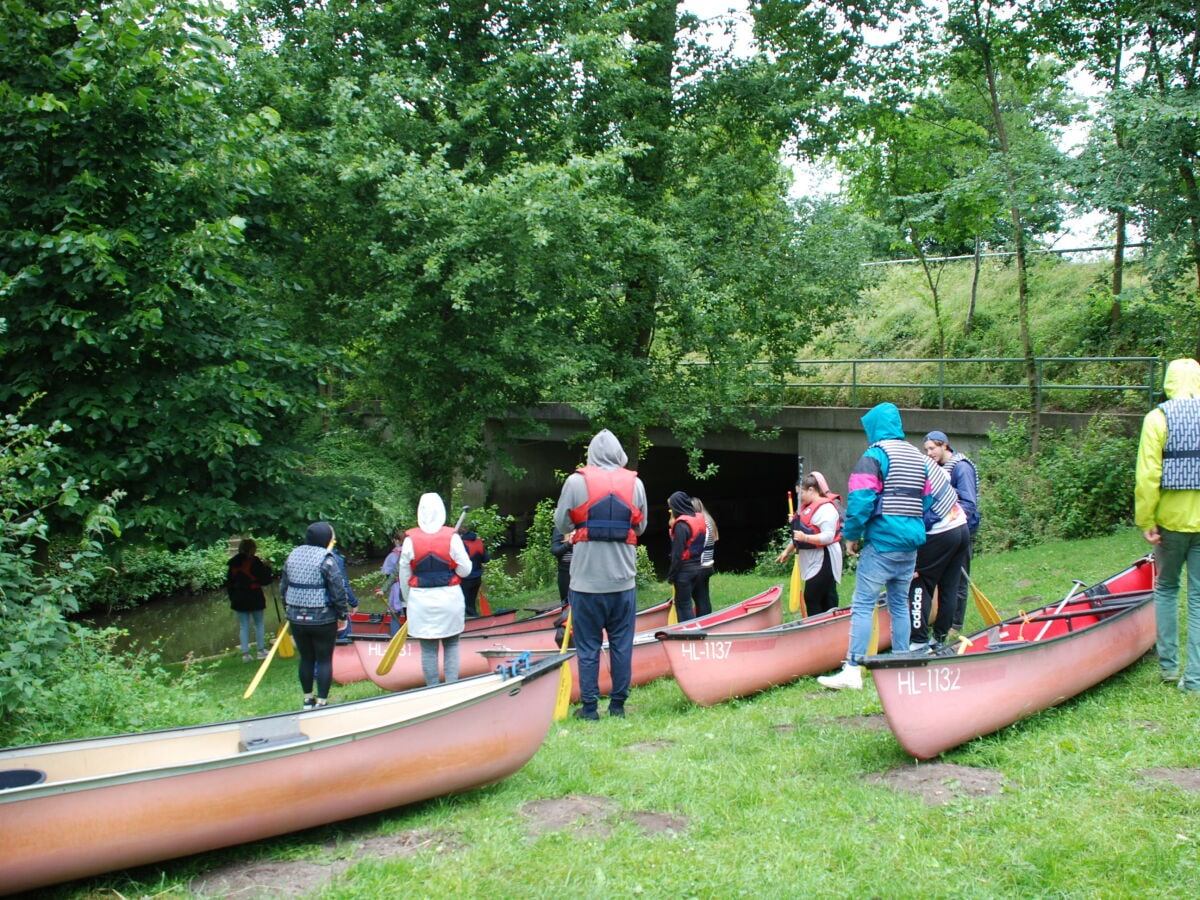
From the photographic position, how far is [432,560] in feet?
24.6

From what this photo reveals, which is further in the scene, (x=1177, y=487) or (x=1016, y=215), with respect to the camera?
(x=1016, y=215)

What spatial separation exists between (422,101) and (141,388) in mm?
5787

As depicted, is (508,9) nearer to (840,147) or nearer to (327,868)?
(840,147)

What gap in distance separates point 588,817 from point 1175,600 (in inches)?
154

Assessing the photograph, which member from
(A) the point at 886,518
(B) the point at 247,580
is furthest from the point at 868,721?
(B) the point at 247,580

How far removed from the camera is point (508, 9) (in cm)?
1363

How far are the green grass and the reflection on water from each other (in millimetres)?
12869

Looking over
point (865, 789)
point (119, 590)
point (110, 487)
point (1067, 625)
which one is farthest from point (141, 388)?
point (119, 590)

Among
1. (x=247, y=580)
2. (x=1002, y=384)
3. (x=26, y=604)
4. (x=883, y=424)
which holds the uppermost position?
(x=1002, y=384)

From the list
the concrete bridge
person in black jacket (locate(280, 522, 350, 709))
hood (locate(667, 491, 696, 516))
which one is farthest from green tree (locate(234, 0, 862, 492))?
person in black jacket (locate(280, 522, 350, 709))

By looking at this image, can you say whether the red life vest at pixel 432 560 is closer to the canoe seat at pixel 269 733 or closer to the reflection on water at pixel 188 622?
the canoe seat at pixel 269 733

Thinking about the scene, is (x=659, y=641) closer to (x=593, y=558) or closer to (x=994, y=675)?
(x=593, y=558)

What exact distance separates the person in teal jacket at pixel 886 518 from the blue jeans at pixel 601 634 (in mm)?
1559

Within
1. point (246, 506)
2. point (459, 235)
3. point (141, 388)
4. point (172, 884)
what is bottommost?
point (172, 884)
